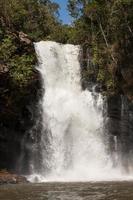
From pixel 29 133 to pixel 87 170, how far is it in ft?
15.7

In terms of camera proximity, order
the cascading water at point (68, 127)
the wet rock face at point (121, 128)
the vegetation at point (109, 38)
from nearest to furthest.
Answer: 1. the cascading water at point (68, 127)
2. the wet rock face at point (121, 128)
3. the vegetation at point (109, 38)

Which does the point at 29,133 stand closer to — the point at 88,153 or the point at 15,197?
the point at 88,153

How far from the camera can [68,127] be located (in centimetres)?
3572

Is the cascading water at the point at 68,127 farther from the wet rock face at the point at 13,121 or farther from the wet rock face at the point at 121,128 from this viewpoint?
the wet rock face at the point at 13,121

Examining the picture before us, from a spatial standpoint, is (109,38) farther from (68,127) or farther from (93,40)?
(68,127)

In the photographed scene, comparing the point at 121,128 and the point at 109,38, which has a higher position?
the point at 109,38

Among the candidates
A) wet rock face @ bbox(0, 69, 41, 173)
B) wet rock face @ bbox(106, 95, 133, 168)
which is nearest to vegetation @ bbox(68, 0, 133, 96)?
wet rock face @ bbox(106, 95, 133, 168)

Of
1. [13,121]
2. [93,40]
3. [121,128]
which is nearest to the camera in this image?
[13,121]

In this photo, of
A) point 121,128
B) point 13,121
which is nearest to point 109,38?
point 121,128

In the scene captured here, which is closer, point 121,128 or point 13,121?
point 13,121

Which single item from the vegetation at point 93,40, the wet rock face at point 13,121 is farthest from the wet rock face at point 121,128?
the wet rock face at point 13,121

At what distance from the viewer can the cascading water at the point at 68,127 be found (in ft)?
111

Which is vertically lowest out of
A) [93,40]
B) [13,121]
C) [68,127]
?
[68,127]

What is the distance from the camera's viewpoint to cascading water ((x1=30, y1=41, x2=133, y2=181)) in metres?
33.9
